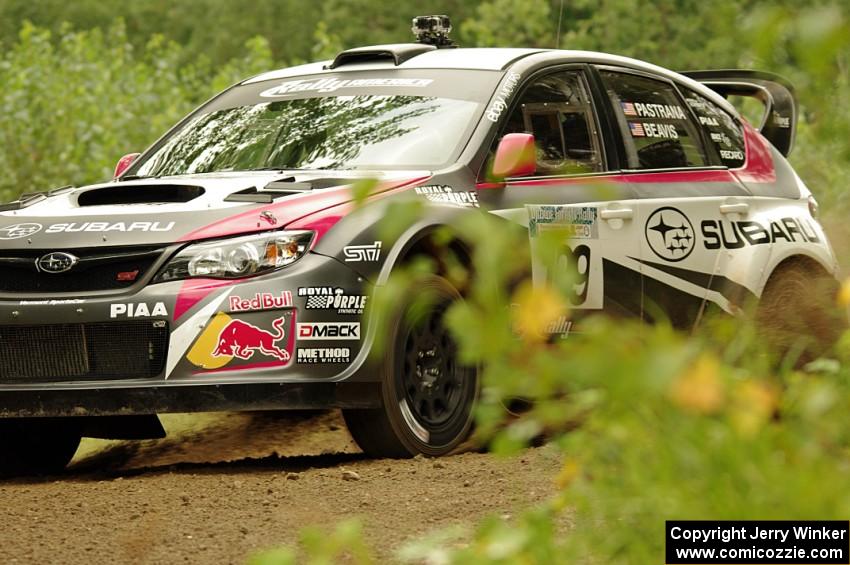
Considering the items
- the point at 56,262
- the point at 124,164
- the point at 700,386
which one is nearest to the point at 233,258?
the point at 56,262

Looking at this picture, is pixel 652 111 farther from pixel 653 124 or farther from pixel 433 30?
pixel 433 30

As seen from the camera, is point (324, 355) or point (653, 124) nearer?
point (324, 355)

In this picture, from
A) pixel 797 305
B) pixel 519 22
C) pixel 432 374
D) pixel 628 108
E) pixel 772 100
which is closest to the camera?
pixel 432 374

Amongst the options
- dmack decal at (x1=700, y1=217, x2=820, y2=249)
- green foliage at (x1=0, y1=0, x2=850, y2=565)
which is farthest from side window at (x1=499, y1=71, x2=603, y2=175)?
green foliage at (x1=0, y1=0, x2=850, y2=565)

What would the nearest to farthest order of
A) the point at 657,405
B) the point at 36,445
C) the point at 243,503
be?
the point at 657,405, the point at 243,503, the point at 36,445

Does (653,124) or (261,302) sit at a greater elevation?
(653,124)

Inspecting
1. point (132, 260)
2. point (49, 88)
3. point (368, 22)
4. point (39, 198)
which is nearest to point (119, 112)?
point (49, 88)

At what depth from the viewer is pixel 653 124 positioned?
782 cm

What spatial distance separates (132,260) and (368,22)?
51.4m

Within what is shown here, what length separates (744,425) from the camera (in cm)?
230

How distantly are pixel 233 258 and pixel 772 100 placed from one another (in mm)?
4288

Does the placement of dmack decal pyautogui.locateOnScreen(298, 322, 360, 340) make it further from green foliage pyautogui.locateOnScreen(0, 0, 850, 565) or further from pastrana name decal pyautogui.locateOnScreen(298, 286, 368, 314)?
green foliage pyautogui.locateOnScreen(0, 0, 850, 565)

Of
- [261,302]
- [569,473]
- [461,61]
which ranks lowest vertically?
[261,302]

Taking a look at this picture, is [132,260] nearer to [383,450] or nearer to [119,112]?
[383,450]
